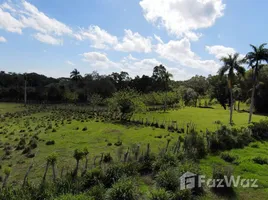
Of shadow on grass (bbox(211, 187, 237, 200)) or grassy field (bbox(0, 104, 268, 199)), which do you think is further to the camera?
grassy field (bbox(0, 104, 268, 199))

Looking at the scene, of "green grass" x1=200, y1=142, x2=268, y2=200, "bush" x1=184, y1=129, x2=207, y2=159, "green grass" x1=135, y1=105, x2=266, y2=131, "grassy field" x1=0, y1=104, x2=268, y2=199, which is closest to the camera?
"green grass" x1=200, y1=142, x2=268, y2=200

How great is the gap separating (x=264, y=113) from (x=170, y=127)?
39420 millimetres

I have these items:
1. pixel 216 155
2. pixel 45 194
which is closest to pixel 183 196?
pixel 45 194

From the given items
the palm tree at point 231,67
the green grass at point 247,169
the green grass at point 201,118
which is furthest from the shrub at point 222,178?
the palm tree at point 231,67

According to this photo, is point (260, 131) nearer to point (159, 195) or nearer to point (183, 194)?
point (183, 194)

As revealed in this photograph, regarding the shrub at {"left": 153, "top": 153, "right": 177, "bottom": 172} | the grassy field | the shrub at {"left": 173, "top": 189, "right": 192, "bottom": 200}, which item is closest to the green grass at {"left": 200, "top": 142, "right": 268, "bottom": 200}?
the grassy field

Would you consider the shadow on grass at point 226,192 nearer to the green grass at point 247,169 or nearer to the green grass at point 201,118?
the green grass at point 247,169

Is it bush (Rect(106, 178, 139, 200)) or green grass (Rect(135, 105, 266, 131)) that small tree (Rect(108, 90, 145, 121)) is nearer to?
green grass (Rect(135, 105, 266, 131))

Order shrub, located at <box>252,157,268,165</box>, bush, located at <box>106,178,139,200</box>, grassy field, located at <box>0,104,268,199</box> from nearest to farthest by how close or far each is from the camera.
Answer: bush, located at <box>106,178,139,200</box> → grassy field, located at <box>0,104,268,199</box> → shrub, located at <box>252,157,268,165</box>

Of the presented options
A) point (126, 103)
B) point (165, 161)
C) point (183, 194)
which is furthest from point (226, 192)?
point (126, 103)

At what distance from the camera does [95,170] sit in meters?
10.8

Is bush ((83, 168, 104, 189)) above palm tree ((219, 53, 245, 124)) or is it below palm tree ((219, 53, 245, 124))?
below

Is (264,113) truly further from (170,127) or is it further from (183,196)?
(183,196)

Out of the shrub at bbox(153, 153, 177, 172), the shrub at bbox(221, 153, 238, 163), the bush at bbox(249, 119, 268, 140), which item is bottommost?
the shrub at bbox(221, 153, 238, 163)
